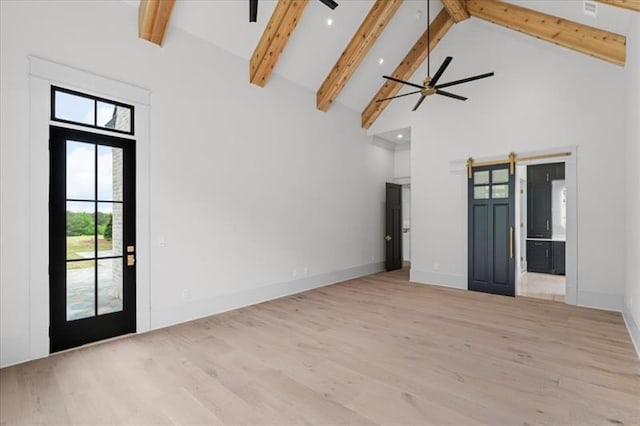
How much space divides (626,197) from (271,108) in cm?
567

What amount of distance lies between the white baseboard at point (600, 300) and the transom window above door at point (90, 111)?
280 inches

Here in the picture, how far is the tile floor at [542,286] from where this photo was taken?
18.7ft

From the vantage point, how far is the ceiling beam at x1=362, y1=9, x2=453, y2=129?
251 inches

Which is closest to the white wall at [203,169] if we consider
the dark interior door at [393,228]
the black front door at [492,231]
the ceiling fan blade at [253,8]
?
the dark interior door at [393,228]

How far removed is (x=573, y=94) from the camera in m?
5.14

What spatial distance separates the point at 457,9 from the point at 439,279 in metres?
5.31

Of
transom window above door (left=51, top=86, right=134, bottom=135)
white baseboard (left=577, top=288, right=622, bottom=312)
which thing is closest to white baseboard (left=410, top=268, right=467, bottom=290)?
white baseboard (left=577, top=288, right=622, bottom=312)

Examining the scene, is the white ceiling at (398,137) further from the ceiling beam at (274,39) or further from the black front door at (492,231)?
the ceiling beam at (274,39)

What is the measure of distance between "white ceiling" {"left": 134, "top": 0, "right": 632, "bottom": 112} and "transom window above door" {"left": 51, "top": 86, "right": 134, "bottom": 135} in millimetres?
1260

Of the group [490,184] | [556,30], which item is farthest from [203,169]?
[556,30]

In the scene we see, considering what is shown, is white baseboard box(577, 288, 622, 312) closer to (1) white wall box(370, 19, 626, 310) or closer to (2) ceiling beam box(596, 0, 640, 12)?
(1) white wall box(370, 19, 626, 310)

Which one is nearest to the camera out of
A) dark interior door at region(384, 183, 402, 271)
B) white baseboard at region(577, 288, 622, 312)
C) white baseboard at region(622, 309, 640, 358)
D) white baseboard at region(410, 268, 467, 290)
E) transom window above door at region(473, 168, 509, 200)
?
white baseboard at region(622, 309, 640, 358)

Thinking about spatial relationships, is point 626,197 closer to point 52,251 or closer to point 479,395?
point 479,395

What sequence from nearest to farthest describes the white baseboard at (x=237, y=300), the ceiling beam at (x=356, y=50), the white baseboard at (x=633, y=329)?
the white baseboard at (x=633, y=329) → the white baseboard at (x=237, y=300) → the ceiling beam at (x=356, y=50)
